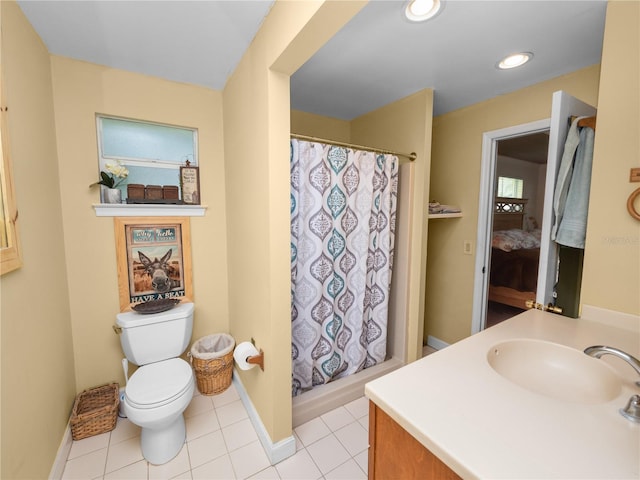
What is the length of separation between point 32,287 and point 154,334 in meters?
0.73

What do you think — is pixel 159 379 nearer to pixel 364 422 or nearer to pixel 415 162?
pixel 364 422

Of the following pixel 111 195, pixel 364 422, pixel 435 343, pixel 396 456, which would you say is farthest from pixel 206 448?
pixel 435 343

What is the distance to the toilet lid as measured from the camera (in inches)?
57.2

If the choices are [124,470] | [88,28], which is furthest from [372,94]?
[124,470]

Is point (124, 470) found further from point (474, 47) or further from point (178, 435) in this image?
point (474, 47)

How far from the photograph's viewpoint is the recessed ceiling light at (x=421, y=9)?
122cm

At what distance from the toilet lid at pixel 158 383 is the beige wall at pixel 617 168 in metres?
2.22

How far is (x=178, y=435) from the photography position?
62.7 inches

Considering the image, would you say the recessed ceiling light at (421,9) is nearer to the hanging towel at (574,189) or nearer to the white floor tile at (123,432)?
the hanging towel at (574,189)

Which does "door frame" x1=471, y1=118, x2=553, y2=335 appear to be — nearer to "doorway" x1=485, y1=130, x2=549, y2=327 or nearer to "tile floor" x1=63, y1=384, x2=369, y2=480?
"doorway" x1=485, y1=130, x2=549, y2=327

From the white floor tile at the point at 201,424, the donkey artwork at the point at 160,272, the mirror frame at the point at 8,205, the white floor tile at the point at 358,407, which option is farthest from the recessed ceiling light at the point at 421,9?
the white floor tile at the point at 201,424

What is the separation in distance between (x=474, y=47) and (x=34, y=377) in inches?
111

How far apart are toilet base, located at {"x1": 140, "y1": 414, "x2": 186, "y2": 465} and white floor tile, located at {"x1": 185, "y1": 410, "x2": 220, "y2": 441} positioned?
0.13 meters

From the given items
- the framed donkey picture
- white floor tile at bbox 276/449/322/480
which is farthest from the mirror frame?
white floor tile at bbox 276/449/322/480
